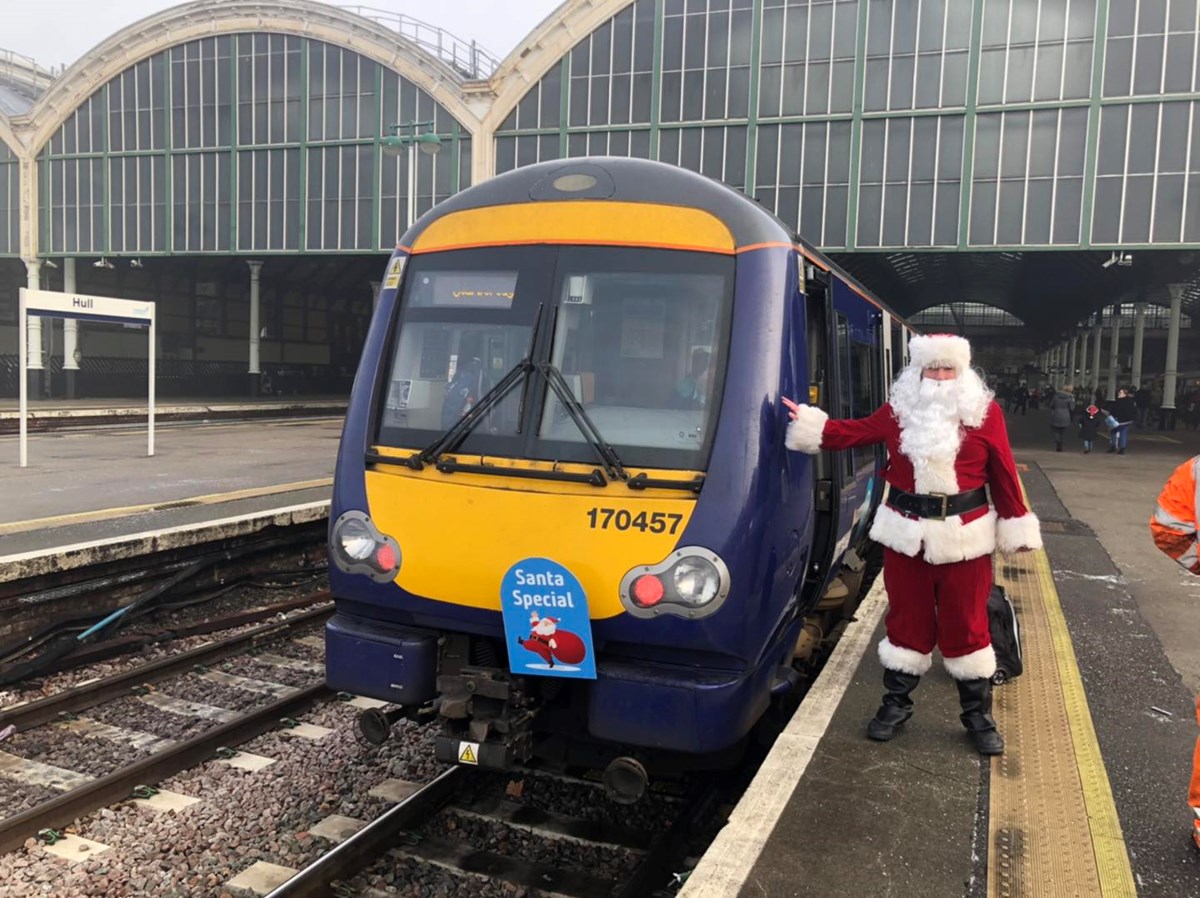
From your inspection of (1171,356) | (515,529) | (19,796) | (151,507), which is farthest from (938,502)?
(1171,356)

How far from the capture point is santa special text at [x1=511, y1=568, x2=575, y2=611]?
3607mm

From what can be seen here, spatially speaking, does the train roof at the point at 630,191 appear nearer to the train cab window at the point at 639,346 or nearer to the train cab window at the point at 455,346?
the train cab window at the point at 639,346

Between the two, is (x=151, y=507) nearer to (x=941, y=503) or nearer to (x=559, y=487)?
(x=559, y=487)

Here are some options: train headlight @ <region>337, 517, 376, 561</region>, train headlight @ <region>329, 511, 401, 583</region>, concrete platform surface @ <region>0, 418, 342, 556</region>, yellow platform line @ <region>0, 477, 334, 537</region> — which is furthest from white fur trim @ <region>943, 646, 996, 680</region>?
yellow platform line @ <region>0, 477, 334, 537</region>

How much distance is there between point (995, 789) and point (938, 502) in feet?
3.79

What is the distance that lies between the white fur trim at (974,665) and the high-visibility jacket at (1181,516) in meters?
0.97

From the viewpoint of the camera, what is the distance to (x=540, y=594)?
11.9 ft

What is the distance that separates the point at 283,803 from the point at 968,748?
3.32m

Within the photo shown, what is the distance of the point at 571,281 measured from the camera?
13.6 ft

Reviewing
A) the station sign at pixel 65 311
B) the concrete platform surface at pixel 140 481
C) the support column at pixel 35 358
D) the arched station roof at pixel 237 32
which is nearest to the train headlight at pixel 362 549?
the concrete platform surface at pixel 140 481

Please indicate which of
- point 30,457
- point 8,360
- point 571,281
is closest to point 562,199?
point 571,281

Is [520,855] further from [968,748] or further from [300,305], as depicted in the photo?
[300,305]

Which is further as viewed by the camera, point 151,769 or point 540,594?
point 151,769

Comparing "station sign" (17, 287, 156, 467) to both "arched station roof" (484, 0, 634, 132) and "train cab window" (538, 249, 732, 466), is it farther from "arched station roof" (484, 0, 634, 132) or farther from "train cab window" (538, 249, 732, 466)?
"arched station roof" (484, 0, 634, 132)
